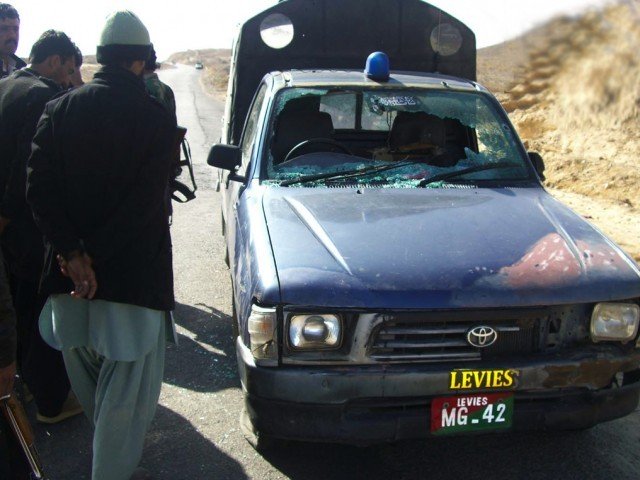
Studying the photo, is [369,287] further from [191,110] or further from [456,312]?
[191,110]

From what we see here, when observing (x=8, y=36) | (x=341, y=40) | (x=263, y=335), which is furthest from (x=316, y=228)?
(x=341, y=40)

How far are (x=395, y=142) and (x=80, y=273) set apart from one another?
269 cm

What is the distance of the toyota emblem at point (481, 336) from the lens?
2932 mm

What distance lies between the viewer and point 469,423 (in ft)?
9.68

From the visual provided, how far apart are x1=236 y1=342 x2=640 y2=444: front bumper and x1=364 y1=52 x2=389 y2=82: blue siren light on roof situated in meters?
2.37

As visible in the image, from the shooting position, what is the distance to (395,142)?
4.84m

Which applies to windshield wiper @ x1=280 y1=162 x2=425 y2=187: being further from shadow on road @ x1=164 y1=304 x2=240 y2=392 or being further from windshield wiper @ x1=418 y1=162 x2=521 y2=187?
shadow on road @ x1=164 y1=304 x2=240 y2=392

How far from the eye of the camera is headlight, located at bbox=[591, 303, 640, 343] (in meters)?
3.05

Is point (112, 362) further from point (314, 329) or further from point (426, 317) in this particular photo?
point (426, 317)

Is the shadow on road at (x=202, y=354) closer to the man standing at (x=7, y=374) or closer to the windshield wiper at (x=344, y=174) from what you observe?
the windshield wiper at (x=344, y=174)

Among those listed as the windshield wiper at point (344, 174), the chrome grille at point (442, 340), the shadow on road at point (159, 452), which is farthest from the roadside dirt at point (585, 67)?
the shadow on road at point (159, 452)

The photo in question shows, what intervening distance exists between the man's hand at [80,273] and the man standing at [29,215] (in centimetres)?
90

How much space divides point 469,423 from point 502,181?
1.76 m

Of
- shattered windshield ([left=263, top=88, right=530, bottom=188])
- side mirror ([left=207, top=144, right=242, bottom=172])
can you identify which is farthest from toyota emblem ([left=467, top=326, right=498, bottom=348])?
side mirror ([left=207, top=144, right=242, bottom=172])
